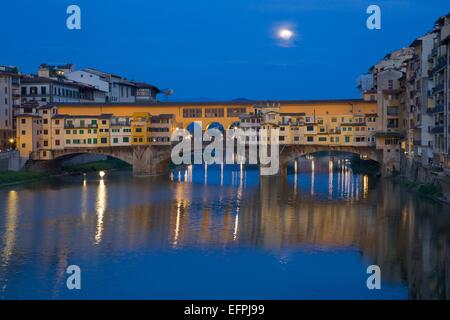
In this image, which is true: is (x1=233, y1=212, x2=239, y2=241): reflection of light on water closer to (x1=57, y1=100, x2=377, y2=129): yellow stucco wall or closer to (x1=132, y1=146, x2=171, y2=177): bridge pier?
(x1=132, y1=146, x2=171, y2=177): bridge pier

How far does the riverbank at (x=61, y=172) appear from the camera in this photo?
28547 mm

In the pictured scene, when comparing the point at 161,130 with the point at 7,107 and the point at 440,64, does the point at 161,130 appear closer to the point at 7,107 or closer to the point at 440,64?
the point at 7,107

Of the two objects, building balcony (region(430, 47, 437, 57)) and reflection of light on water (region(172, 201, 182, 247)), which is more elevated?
building balcony (region(430, 47, 437, 57))

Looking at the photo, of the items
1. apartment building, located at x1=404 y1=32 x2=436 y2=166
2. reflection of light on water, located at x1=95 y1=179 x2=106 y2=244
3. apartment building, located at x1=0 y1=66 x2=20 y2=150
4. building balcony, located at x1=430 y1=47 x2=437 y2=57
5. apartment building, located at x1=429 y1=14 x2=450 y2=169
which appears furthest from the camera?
apartment building, located at x1=0 y1=66 x2=20 y2=150

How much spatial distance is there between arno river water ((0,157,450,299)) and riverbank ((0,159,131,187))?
2555 mm

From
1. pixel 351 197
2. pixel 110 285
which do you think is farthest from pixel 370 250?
pixel 351 197

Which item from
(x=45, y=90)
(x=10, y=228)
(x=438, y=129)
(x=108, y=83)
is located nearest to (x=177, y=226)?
(x=10, y=228)

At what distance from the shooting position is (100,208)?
21.3 metres

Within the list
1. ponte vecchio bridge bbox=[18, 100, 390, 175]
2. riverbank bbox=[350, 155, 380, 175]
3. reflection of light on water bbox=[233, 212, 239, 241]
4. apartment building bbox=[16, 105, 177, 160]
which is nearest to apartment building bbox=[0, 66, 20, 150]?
apartment building bbox=[16, 105, 177, 160]

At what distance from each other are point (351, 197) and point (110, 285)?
13.4m

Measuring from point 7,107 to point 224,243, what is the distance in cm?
2270

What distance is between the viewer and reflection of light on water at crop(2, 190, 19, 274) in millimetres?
14194

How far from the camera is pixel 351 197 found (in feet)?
77.4
